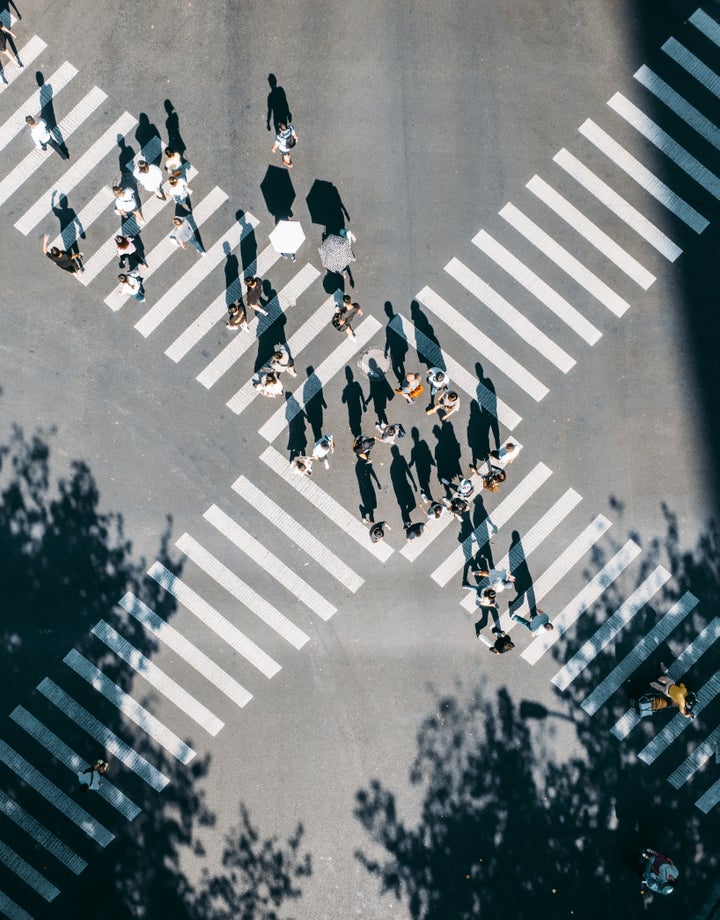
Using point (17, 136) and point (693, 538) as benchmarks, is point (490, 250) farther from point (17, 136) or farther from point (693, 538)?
point (17, 136)

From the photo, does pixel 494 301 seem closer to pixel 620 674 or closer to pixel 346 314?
pixel 346 314

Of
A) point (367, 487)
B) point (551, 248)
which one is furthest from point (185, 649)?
point (551, 248)

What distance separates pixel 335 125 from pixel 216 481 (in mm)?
9402

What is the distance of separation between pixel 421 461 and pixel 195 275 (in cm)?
733

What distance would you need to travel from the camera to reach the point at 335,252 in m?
17.9

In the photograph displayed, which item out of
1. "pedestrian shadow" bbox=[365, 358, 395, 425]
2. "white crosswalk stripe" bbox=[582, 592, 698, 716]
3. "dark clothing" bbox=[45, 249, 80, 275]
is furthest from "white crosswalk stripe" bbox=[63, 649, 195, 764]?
"white crosswalk stripe" bbox=[582, 592, 698, 716]

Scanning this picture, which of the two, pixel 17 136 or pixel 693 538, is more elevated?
pixel 693 538

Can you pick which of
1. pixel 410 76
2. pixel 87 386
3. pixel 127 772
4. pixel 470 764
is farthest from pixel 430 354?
pixel 127 772

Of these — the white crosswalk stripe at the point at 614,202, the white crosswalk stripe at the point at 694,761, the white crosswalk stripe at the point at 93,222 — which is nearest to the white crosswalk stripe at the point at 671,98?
the white crosswalk stripe at the point at 614,202

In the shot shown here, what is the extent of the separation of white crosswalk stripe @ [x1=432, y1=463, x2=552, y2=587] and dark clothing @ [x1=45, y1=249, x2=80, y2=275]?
11721mm

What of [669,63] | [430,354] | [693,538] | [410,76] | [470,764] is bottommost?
[470,764]

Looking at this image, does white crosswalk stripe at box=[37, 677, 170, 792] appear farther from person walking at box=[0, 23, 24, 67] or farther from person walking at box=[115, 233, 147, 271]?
person walking at box=[0, 23, 24, 67]

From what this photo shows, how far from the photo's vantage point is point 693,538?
18.7 m

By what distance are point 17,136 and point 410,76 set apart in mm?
9966
